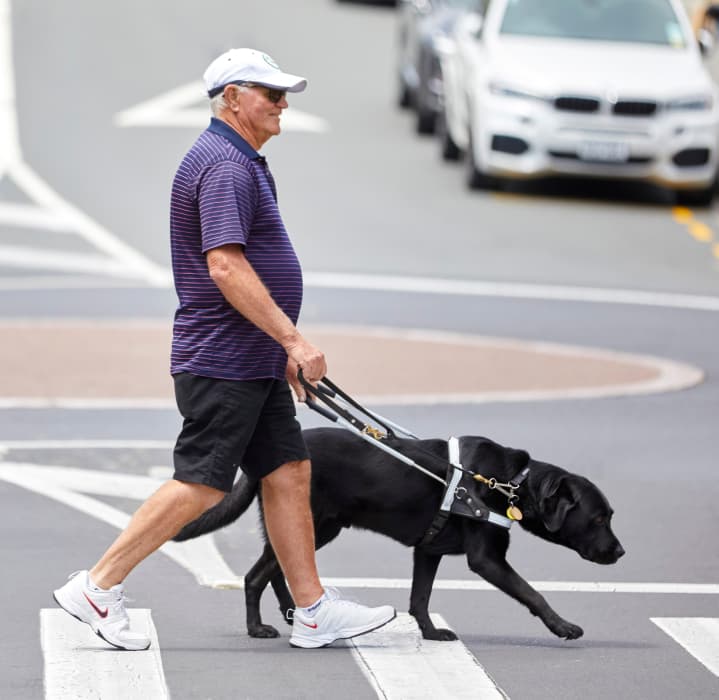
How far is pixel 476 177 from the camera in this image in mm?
22125

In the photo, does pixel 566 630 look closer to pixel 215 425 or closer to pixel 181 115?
pixel 215 425

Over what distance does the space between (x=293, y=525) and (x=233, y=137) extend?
131 cm

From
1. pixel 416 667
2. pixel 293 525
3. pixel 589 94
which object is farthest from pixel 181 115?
pixel 416 667

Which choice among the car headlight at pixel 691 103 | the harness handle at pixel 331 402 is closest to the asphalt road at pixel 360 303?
the harness handle at pixel 331 402

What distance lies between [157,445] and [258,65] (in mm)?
4623

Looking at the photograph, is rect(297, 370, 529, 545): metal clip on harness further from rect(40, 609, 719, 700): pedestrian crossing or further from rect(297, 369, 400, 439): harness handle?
rect(40, 609, 719, 700): pedestrian crossing

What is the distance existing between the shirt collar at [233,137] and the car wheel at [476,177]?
14.9 m

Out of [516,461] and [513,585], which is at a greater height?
[516,461]

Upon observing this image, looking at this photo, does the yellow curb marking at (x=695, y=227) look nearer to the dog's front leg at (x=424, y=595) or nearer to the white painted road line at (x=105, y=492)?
the white painted road line at (x=105, y=492)

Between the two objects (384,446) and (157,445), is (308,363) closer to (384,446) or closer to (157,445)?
(384,446)

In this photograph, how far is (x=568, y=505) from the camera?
7215 mm

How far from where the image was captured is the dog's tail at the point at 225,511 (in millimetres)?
7363

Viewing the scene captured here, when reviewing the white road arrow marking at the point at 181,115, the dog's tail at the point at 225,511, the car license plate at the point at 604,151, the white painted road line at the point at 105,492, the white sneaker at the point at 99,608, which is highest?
the dog's tail at the point at 225,511

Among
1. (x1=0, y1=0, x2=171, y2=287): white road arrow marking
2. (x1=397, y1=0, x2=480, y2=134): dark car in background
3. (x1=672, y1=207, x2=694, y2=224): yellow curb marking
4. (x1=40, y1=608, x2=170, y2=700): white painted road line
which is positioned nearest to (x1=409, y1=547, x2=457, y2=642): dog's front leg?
(x1=40, y1=608, x2=170, y2=700): white painted road line
